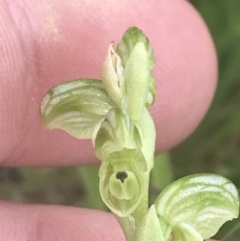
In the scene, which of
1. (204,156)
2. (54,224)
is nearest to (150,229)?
(54,224)

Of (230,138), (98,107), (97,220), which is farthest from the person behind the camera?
(230,138)

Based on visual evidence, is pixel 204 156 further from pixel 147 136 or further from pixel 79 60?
pixel 147 136

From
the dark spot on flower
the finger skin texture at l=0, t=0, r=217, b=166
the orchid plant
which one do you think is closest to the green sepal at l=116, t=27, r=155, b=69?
the orchid plant

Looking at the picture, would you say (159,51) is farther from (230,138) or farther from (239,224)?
(230,138)

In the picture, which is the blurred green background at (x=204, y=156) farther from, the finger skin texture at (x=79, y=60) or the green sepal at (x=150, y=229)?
the green sepal at (x=150, y=229)

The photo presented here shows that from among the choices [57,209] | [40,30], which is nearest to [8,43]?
[40,30]

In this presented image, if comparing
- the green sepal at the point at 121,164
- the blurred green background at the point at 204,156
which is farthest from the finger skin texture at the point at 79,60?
the green sepal at the point at 121,164
